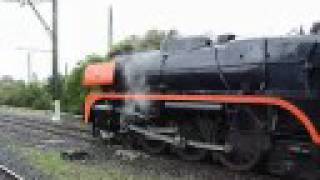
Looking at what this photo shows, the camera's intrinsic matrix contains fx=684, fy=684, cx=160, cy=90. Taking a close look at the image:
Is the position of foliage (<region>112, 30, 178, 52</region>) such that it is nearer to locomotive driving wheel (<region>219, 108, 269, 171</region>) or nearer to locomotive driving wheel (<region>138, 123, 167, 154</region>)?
locomotive driving wheel (<region>138, 123, 167, 154</region>)

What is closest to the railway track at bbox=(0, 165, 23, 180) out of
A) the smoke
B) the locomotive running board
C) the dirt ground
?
the dirt ground

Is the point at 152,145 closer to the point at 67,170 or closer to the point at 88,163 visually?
the point at 88,163

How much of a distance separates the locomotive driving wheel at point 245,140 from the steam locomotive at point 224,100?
18mm

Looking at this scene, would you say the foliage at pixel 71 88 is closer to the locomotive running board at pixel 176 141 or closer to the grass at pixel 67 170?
the locomotive running board at pixel 176 141

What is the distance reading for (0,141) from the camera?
1816cm

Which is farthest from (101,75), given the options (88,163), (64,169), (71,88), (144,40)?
(71,88)

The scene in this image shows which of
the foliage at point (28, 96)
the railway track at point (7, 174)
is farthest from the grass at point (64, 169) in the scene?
the foliage at point (28, 96)

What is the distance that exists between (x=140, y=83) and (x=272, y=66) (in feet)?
14.5

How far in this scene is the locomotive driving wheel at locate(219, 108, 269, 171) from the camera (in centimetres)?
1206

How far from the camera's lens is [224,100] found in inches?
500

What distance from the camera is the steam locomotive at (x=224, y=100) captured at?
11.3 meters

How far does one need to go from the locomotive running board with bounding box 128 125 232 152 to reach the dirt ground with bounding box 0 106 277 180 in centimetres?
39

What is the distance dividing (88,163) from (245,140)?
3.43m

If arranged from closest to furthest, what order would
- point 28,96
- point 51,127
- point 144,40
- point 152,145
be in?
point 152,145
point 51,127
point 144,40
point 28,96
